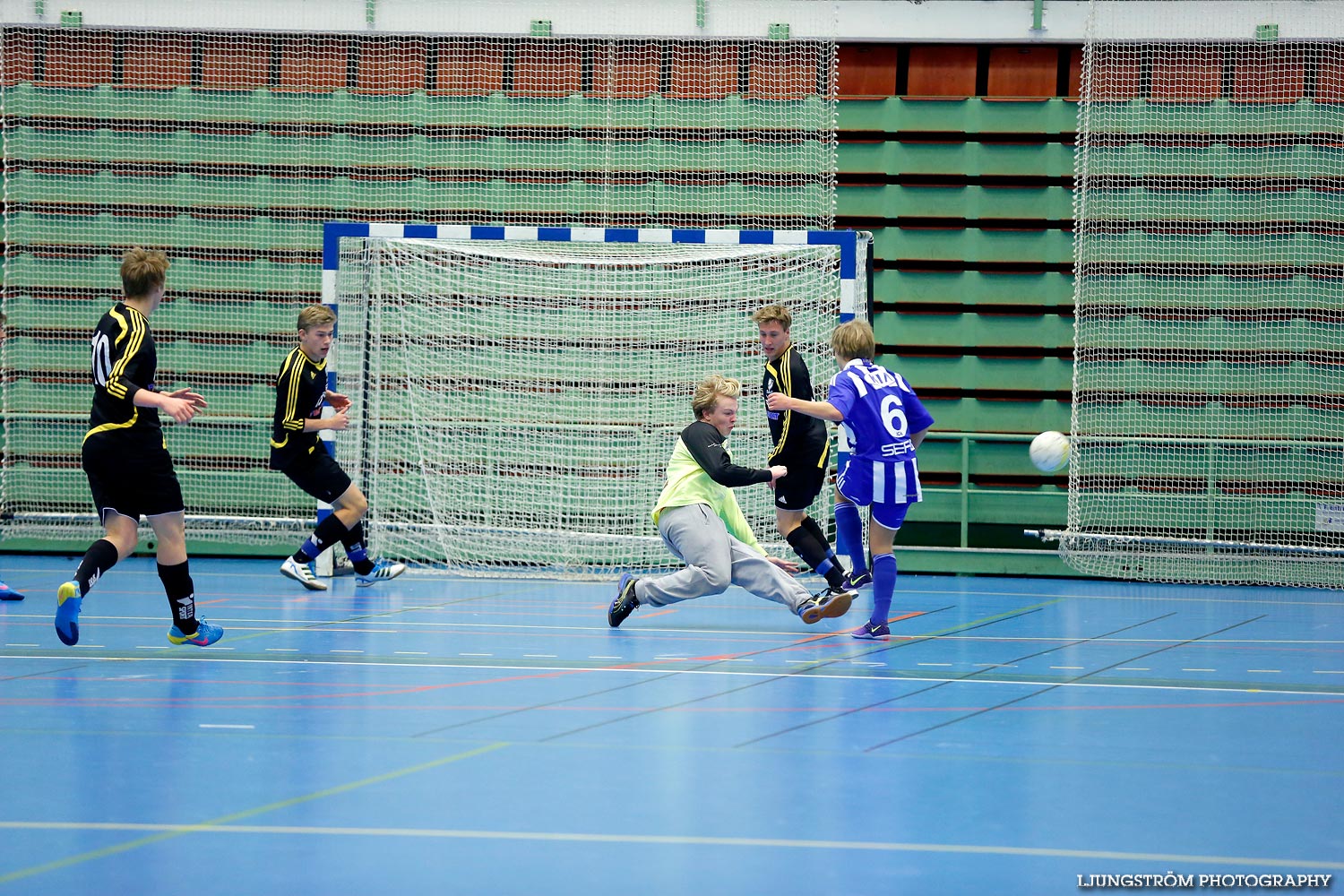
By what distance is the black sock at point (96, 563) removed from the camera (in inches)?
241

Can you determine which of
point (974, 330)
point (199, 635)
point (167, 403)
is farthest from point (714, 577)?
point (974, 330)

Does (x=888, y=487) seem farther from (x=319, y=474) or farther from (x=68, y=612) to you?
(x=319, y=474)

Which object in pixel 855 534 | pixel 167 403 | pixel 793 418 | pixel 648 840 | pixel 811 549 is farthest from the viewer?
pixel 855 534

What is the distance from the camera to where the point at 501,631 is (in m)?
7.31

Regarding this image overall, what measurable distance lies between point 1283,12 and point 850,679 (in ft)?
28.3

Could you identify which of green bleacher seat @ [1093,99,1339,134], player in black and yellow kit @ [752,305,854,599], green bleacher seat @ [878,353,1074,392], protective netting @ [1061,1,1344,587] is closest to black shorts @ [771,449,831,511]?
player in black and yellow kit @ [752,305,854,599]

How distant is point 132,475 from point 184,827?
9.94 feet

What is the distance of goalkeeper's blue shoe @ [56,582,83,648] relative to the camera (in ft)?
19.8

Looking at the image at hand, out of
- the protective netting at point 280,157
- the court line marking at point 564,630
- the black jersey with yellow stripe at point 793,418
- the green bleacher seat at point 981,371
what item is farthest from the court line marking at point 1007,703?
the protective netting at point 280,157

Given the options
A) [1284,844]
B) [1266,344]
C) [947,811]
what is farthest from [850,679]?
[1266,344]

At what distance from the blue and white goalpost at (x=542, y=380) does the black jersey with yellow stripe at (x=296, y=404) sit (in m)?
1.30

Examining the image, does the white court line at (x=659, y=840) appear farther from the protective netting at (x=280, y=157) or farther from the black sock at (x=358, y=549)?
the protective netting at (x=280, y=157)

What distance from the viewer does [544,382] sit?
36.2 feet

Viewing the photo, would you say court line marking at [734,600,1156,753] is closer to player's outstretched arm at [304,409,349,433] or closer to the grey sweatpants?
the grey sweatpants
